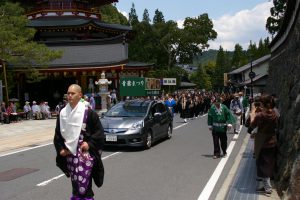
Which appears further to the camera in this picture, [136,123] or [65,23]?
[65,23]

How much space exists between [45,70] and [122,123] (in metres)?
22.0

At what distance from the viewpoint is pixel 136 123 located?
13852mm

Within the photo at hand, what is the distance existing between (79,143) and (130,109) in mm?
9773

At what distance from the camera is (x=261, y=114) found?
776 cm

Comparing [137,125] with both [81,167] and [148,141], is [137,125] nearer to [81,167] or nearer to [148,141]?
[148,141]

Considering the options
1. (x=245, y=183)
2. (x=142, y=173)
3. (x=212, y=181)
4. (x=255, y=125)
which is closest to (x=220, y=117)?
(x=142, y=173)

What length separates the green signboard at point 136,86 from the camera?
33.6 m

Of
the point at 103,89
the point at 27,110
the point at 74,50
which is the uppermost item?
the point at 74,50

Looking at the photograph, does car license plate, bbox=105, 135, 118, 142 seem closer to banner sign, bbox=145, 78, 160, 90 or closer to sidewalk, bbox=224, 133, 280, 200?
sidewalk, bbox=224, 133, 280, 200

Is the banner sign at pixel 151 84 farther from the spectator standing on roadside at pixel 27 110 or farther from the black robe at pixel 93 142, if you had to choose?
the black robe at pixel 93 142

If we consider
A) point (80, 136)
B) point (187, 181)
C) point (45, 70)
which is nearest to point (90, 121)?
point (80, 136)

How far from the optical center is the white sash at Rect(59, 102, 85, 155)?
17.5ft

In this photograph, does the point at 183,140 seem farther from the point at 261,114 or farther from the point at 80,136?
A: the point at 80,136

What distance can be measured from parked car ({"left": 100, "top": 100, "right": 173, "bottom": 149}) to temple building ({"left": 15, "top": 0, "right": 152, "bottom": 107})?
1855 cm
